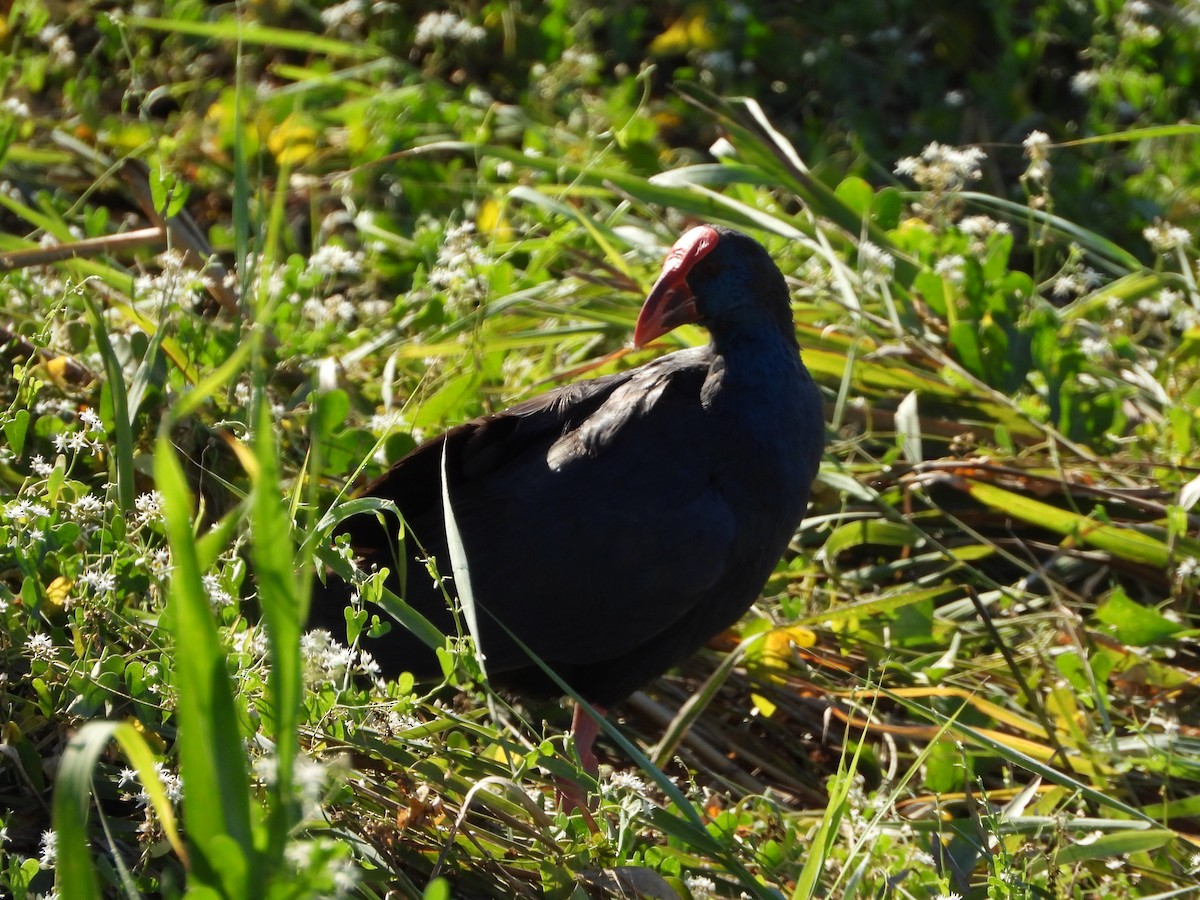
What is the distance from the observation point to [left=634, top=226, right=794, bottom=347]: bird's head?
232cm

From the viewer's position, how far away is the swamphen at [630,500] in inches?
84.8

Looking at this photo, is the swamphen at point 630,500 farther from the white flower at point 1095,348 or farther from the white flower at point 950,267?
the white flower at point 1095,348

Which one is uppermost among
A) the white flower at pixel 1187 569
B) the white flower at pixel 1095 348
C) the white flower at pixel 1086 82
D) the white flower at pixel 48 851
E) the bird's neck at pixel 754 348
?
the white flower at pixel 1086 82

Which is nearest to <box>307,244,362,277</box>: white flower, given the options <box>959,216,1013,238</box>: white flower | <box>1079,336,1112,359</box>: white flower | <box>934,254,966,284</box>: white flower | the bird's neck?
the bird's neck

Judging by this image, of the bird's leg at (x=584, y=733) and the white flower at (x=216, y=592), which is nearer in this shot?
the white flower at (x=216, y=592)

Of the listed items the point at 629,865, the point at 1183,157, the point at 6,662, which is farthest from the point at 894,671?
the point at 1183,157

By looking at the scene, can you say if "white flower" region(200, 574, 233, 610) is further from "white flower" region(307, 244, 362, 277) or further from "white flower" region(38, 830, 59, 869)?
"white flower" region(307, 244, 362, 277)

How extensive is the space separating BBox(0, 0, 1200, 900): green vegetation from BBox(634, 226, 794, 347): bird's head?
0.45 m

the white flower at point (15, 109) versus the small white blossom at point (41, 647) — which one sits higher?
the white flower at point (15, 109)

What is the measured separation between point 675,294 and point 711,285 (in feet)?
0.21

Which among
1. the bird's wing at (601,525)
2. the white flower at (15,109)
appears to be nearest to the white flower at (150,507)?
the bird's wing at (601,525)

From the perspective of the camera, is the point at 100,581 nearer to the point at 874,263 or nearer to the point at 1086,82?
the point at 874,263

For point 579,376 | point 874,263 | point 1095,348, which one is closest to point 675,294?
point 579,376

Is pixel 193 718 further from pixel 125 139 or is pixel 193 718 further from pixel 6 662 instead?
pixel 125 139
